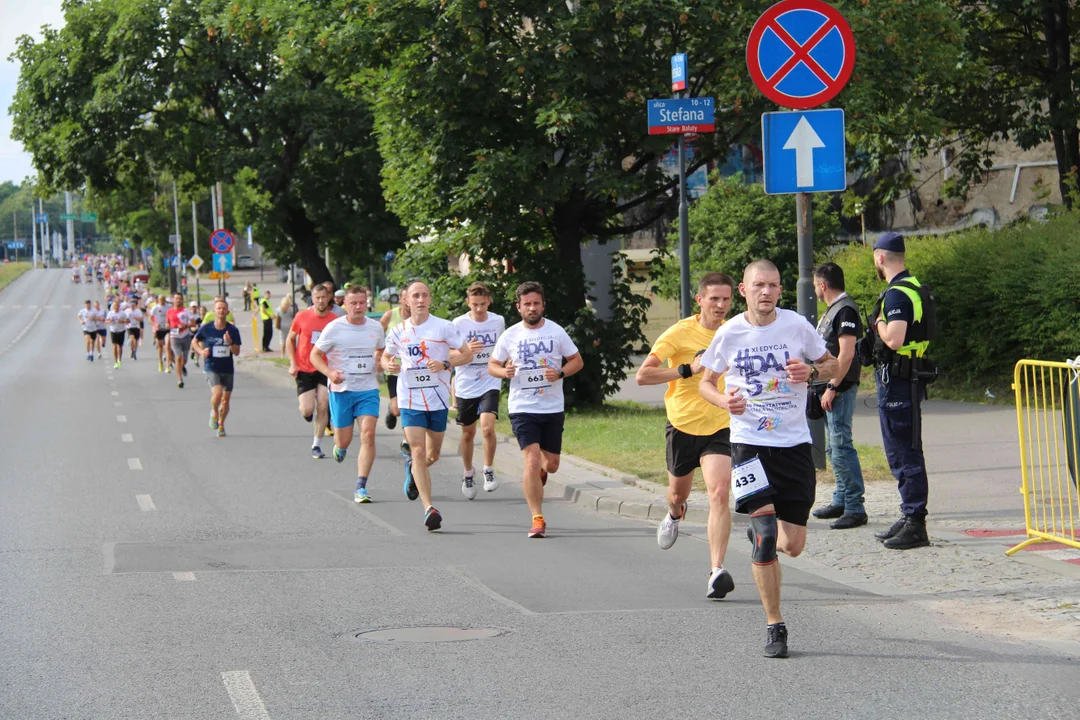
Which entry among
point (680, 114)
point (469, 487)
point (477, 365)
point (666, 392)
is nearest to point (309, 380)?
point (477, 365)

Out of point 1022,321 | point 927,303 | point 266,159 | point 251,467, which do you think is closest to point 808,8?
point 927,303

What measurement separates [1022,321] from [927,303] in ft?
30.9

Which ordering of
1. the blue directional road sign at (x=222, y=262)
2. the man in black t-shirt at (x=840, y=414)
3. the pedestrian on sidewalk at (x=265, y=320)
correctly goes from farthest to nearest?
1. the blue directional road sign at (x=222, y=262)
2. the pedestrian on sidewalk at (x=265, y=320)
3. the man in black t-shirt at (x=840, y=414)

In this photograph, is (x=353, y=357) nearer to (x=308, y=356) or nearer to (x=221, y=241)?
(x=308, y=356)

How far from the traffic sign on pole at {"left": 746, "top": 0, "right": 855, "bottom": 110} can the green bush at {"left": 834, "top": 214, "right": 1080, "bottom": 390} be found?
7.75m

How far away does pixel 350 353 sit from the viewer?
1246 cm

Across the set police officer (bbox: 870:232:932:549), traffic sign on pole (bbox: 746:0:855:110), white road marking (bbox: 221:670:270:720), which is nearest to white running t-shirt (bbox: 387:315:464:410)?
traffic sign on pole (bbox: 746:0:855:110)

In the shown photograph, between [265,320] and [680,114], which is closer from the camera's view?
[680,114]

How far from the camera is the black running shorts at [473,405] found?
12.4 m

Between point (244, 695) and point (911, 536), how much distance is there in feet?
15.3

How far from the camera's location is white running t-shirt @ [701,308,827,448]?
6609 mm

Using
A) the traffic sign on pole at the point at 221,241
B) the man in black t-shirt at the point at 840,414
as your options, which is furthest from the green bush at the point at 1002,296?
the traffic sign on pole at the point at 221,241

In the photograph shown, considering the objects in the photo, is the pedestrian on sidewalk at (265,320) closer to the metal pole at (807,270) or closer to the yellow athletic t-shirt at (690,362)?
the metal pole at (807,270)

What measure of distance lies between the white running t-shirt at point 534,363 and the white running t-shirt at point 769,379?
348 centimetres
